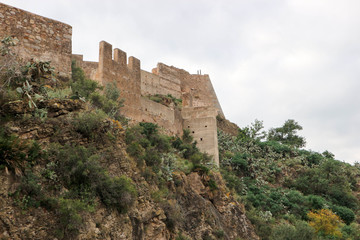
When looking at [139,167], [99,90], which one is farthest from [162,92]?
[139,167]

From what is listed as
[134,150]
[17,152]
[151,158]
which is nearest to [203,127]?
[151,158]

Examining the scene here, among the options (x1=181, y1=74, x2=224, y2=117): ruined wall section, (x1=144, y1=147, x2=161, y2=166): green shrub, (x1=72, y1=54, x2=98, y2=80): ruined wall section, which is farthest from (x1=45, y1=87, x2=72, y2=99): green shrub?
(x1=181, y1=74, x2=224, y2=117): ruined wall section

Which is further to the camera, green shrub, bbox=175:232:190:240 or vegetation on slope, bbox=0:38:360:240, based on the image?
green shrub, bbox=175:232:190:240

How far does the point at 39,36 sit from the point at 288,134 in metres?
35.4

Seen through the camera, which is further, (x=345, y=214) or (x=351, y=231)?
(x=345, y=214)

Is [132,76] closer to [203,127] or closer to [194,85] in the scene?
[203,127]

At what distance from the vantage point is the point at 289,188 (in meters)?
30.5

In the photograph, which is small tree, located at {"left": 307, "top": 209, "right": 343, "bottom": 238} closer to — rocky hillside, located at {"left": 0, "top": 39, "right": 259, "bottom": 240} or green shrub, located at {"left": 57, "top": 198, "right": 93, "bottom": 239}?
rocky hillside, located at {"left": 0, "top": 39, "right": 259, "bottom": 240}

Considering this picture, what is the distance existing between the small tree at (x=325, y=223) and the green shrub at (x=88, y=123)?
1612cm

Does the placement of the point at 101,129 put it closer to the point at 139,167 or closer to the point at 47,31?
the point at 139,167

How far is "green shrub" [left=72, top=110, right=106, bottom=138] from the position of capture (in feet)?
36.6

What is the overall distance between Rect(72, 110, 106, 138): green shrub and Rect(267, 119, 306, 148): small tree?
34.6 metres

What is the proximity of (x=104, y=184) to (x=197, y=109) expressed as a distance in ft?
55.1

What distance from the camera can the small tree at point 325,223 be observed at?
24.1 meters
